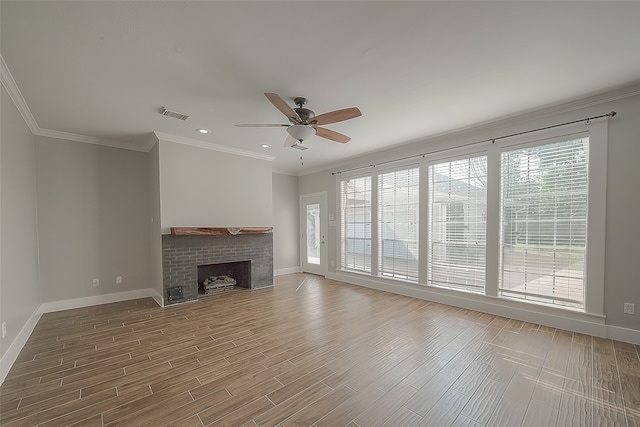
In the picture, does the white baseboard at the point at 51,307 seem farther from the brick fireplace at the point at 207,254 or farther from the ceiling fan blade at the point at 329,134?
the ceiling fan blade at the point at 329,134

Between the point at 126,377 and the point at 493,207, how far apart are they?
15.8 feet

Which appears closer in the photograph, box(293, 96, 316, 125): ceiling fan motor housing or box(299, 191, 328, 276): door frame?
box(293, 96, 316, 125): ceiling fan motor housing

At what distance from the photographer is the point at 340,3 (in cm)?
166

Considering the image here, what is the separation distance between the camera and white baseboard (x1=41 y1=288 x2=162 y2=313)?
3906 mm

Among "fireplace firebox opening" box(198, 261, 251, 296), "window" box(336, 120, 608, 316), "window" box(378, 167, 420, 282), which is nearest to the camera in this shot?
"window" box(336, 120, 608, 316)

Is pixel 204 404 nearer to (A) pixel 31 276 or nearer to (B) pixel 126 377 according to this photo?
(B) pixel 126 377

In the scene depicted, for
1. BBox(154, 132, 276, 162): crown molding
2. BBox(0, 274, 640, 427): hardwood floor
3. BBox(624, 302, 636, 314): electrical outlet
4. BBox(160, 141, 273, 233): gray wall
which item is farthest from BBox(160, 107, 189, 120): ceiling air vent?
BBox(624, 302, 636, 314): electrical outlet

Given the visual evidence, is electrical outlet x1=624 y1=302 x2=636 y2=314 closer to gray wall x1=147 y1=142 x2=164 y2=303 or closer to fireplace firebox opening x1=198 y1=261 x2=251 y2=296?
fireplace firebox opening x1=198 y1=261 x2=251 y2=296

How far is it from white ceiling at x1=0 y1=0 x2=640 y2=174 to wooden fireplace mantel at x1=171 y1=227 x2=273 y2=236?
1729 millimetres

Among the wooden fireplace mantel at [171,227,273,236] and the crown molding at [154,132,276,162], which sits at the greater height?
the crown molding at [154,132,276,162]

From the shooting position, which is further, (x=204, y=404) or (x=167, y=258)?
(x=167, y=258)

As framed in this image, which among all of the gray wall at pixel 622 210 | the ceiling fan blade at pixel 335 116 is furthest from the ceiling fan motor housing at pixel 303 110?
the gray wall at pixel 622 210

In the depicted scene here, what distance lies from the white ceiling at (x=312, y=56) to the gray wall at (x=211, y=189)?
986mm

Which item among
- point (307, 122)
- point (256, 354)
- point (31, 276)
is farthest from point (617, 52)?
point (31, 276)
